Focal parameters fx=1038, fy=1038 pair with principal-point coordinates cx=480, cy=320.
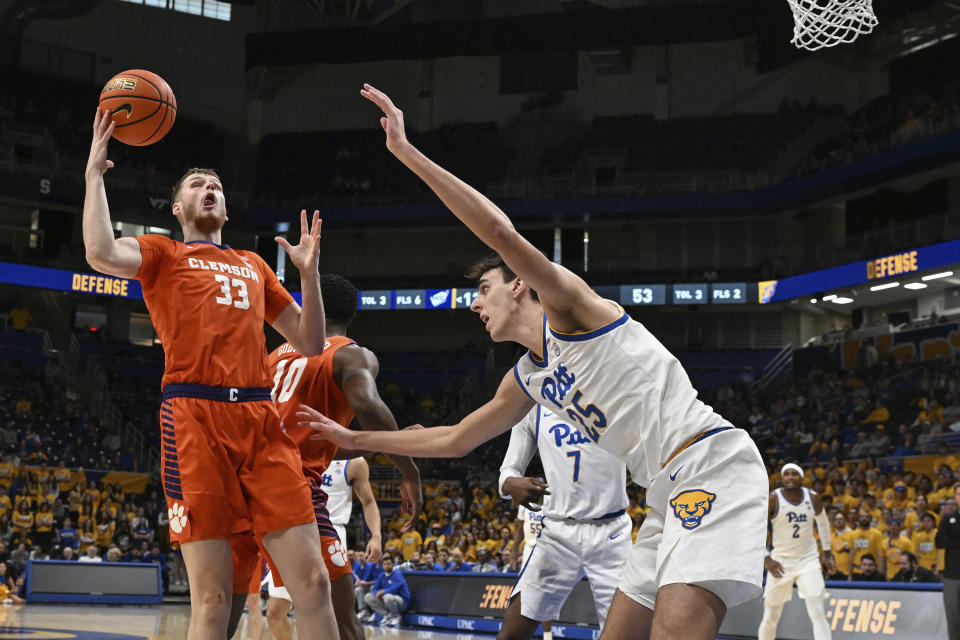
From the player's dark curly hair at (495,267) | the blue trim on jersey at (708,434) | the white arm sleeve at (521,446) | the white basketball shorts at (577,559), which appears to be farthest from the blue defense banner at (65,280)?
the blue trim on jersey at (708,434)

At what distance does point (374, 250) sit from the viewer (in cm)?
3675

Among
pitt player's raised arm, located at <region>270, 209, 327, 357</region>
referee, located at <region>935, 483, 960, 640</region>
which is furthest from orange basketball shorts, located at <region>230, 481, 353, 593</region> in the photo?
referee, located at <region>935, 483, 960, 640</region>

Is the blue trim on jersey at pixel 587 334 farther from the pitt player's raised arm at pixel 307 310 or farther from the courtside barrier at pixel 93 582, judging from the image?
the courtside barrier at pixel 93 582

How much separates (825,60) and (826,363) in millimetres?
11363

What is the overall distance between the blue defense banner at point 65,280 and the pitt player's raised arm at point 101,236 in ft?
85.1

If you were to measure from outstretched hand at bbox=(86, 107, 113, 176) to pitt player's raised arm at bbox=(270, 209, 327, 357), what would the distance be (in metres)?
0.80

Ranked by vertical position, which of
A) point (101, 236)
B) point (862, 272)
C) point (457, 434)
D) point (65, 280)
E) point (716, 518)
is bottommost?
point (716, 518)

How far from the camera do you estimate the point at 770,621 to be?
10742 mm

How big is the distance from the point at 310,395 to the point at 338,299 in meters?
0.58

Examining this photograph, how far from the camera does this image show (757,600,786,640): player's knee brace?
10648 mm

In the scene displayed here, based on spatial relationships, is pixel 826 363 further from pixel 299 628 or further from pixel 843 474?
pixel 299 628

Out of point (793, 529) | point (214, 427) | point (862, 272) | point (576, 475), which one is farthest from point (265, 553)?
point (862, 272)

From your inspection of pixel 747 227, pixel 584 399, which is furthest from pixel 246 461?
pixel 747 227

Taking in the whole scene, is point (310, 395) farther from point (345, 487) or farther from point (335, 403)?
point (345, 487)
